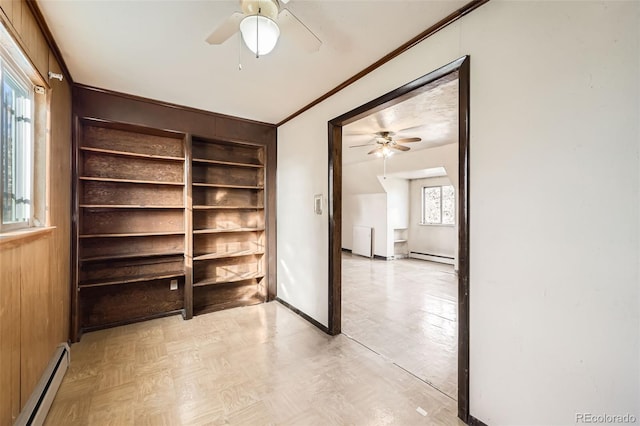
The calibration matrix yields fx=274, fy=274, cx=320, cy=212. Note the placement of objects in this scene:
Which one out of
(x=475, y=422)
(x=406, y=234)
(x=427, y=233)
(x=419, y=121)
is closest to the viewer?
(x=475, y=422)

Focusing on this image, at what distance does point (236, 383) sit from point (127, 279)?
190cm

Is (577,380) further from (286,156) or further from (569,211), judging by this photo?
(286,156)

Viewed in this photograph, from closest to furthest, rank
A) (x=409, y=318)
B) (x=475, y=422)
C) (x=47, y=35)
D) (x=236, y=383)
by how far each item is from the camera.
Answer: (x=475, y=422) → (x=47, y=35) → (x=236, y=383) → (x=409, y=318)

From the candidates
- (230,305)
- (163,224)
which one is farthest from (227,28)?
(230,305)

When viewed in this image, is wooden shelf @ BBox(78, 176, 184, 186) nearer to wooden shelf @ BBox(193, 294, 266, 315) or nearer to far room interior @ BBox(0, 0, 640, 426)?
far room interior @ BBox(0, 0, 640, 426)

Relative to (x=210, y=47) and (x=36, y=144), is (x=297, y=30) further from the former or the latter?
(x=36, y=144)

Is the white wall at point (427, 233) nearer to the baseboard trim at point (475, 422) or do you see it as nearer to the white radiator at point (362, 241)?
the white radiator at point (362, 241)

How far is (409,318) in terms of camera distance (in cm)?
334

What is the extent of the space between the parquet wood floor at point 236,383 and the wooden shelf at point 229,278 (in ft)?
2.10

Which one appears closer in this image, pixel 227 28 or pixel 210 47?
pixel 227 28

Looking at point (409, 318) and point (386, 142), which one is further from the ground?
point (386, 142)

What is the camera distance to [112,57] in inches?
88.0

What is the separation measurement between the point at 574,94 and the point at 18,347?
309cm

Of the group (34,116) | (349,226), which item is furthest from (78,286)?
(349,226)
